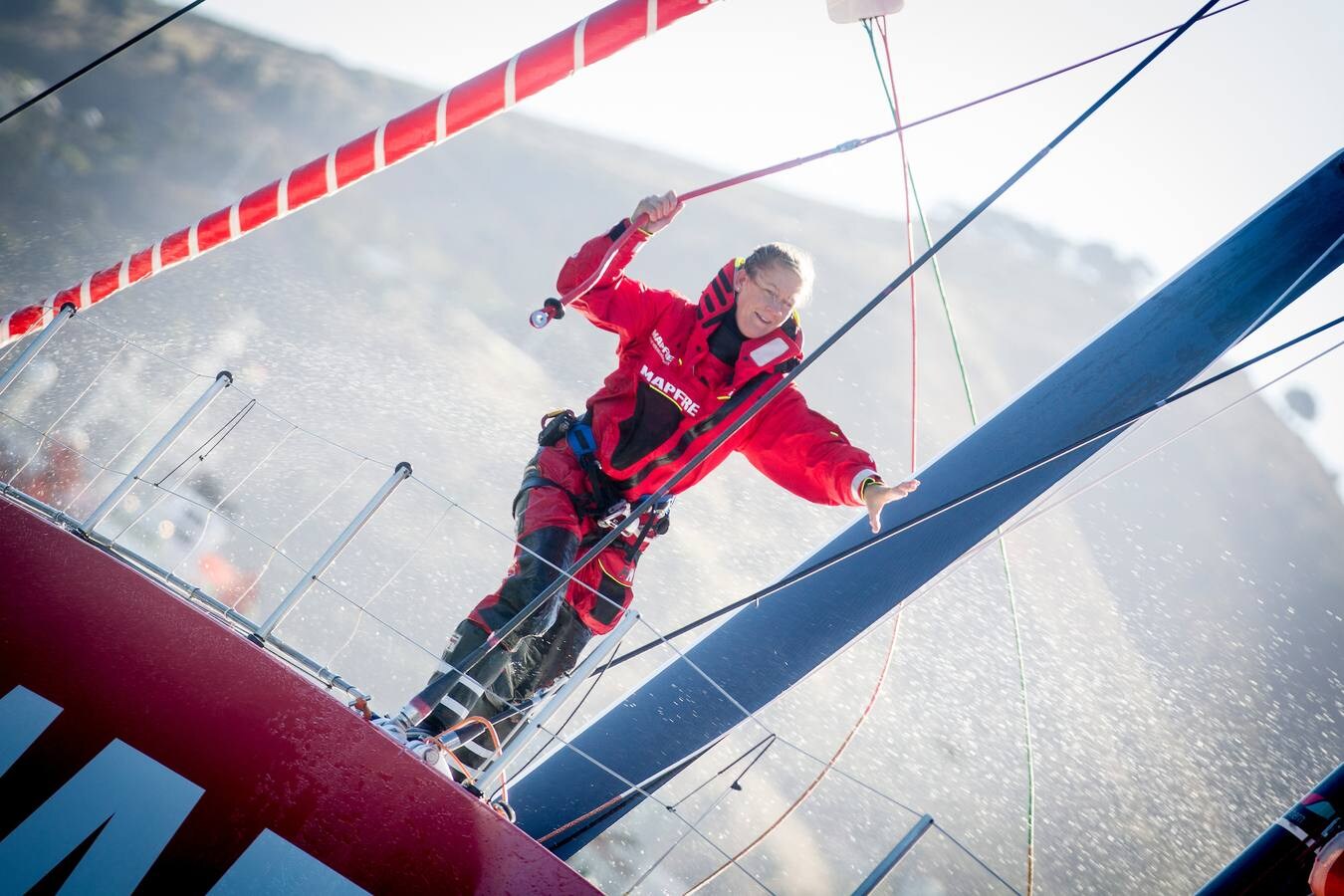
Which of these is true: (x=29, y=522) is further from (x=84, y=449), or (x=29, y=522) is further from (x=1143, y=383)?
(x=84, y=449)

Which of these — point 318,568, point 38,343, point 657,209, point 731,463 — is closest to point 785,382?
point 657,209

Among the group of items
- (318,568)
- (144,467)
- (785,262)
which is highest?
(785,262)

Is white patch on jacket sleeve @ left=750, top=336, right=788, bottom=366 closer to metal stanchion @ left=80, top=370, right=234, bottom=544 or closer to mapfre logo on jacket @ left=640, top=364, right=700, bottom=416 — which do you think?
mapfre logo on jacket @ left=640, top=364, right=700, bottom=416

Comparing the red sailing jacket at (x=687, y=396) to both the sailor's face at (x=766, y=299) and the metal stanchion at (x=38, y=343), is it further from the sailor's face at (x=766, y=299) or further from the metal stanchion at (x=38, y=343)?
the metal stanchion at (x=38, y=343)

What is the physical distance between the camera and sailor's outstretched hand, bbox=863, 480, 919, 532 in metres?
1.52

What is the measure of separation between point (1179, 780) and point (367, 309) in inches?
236

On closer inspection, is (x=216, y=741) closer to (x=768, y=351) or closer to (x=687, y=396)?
(x=687, y=396)

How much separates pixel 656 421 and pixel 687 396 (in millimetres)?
85

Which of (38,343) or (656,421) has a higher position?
(38,343)

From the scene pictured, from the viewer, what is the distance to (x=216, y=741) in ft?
3.99

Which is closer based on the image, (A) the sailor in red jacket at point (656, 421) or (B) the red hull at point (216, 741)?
(B) the red hull at point (216, 741)

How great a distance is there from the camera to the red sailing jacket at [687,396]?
72.9 inches

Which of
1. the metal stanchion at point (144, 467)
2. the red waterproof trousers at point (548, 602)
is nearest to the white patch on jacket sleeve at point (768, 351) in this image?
the red waterproof trousers at point (548, 602)

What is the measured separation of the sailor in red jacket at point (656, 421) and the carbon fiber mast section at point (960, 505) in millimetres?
291
